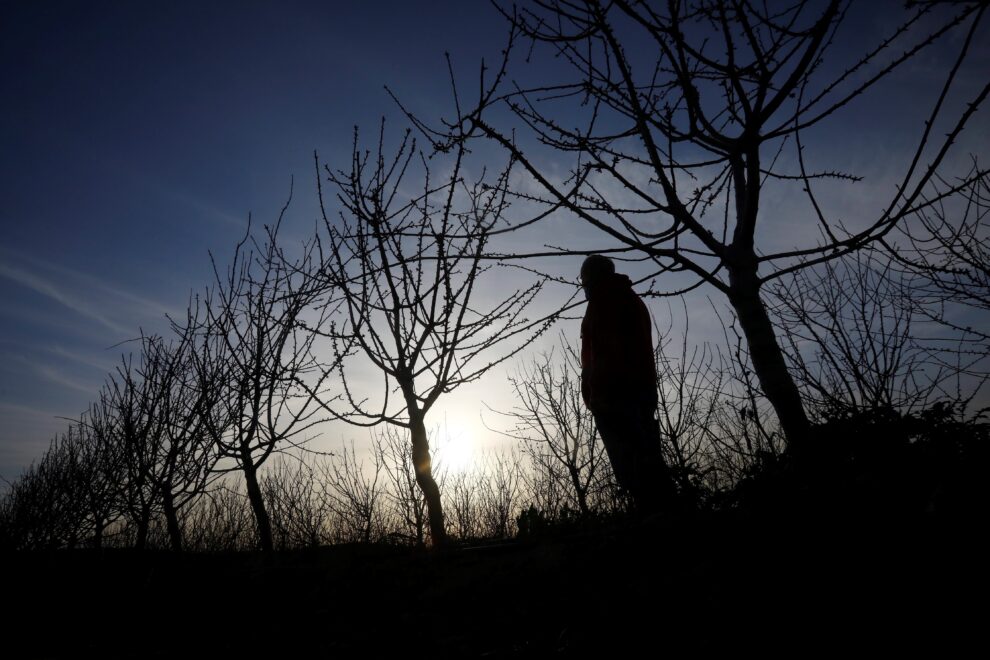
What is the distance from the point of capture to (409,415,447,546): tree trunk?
157 inches

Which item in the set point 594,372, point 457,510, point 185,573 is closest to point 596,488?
point 457,510

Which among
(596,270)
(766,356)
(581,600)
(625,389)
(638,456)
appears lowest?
(581,600)

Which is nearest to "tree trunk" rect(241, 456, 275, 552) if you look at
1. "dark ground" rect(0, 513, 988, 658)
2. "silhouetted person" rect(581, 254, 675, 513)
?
"dark ground" rect(0, 513, 988, 658)

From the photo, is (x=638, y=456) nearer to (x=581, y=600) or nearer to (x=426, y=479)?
(x=581, y=600)

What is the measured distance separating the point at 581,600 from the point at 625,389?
174cm

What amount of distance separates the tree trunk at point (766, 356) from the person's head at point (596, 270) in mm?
1187

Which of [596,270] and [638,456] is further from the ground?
[596,270]

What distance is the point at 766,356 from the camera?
2238 mm

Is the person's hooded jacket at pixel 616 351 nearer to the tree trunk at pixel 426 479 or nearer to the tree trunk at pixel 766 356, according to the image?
the tree trunk at pixel 766 356

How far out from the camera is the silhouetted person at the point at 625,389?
305 centimetres

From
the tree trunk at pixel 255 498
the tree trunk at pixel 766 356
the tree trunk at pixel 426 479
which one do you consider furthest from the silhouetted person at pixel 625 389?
the tree trunk at pixel 255 498

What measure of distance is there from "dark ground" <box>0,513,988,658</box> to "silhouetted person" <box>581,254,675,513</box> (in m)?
0.94

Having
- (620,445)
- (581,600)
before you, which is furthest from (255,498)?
(581,600)

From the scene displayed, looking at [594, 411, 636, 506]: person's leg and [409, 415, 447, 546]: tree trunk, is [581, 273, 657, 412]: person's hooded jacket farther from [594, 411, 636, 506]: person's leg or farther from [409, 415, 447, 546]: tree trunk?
[409, 415, 447, 546]: tree trunk
